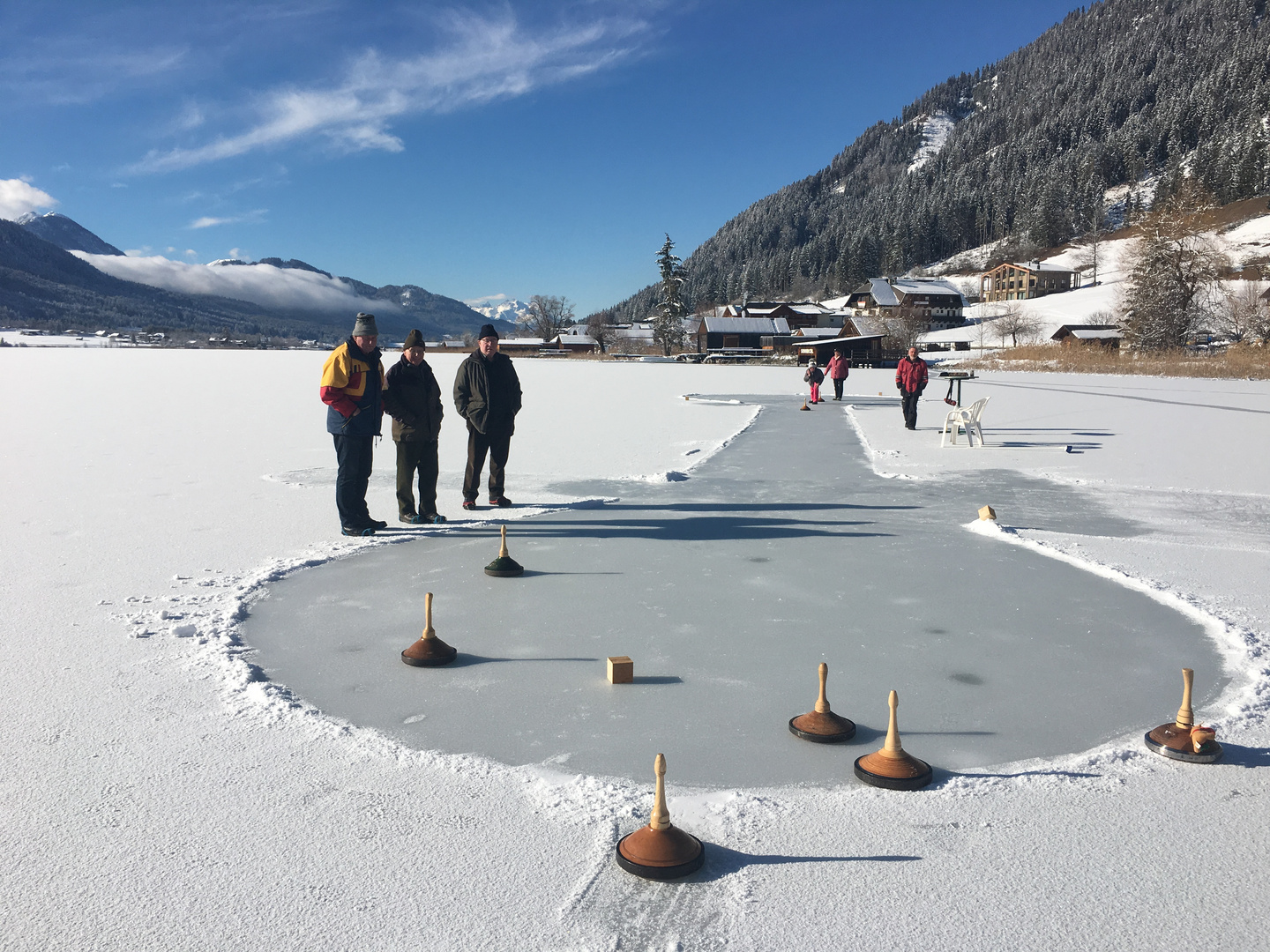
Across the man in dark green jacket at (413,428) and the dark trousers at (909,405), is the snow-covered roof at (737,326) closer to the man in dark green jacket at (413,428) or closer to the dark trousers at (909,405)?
the dark trousers at (909,405)

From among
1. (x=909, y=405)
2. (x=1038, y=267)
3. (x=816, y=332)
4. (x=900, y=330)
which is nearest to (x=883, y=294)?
(x=816, y=332)

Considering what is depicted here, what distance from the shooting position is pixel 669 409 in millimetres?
22672

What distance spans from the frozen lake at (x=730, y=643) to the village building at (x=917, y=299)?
103 metres

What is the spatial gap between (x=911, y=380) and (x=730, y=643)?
1273 centimetres

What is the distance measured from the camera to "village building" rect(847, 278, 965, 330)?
108 metres

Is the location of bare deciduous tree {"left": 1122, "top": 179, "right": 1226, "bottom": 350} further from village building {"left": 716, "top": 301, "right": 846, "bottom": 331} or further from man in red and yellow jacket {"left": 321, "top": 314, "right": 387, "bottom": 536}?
village building {"left": 716, "top": 301, "right": 846, "bottom": 331}

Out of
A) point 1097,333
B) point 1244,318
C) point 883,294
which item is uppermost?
point 883,294

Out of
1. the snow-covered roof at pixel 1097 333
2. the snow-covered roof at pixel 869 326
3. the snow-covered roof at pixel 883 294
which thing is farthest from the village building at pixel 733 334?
the snow-covered roof at pixel 1097 333

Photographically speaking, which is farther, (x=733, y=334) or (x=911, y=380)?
(x=733, y=334)

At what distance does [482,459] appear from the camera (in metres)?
8.89

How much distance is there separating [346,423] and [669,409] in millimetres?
15740

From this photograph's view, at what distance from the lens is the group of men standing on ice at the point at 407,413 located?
7.34 meters

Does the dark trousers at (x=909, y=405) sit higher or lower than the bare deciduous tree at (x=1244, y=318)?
lower

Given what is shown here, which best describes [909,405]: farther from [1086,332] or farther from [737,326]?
[1086,332]
